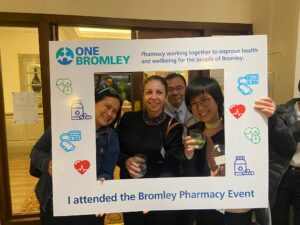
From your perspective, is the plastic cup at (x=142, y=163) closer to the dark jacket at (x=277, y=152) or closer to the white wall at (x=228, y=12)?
the dark jacket at (x=277, y=152)

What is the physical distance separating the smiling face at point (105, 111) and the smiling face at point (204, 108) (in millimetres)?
343

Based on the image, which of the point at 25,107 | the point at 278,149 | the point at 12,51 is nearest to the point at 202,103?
the point at 278,149

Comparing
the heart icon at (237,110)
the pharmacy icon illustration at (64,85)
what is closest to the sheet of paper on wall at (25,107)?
the pharmacy icon illustration at (64,85)

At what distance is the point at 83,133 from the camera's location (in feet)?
3.58

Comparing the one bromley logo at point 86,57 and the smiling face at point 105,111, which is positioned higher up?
the one bromley logo at point 86,57

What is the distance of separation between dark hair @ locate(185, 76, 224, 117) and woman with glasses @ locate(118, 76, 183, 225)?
104 mm

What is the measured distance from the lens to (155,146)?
114cm

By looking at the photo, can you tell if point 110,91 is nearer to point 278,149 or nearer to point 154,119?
point 154,119

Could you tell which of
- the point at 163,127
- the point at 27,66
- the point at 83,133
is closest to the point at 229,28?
the point at 163,127

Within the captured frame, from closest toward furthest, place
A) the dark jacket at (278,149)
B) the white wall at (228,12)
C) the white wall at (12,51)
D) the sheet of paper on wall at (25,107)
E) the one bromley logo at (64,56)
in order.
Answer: the one bromley logo at (64,56), the dark jacket at (278,149), the white wall at (228,12), the sheet of paper on wall at (25,107), the white wall at (12,51)

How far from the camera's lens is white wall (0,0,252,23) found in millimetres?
2105

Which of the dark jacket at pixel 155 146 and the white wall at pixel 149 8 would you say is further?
the white wall at pixel 149 8

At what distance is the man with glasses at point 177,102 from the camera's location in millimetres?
1104

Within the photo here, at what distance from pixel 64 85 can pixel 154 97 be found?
0.38m
